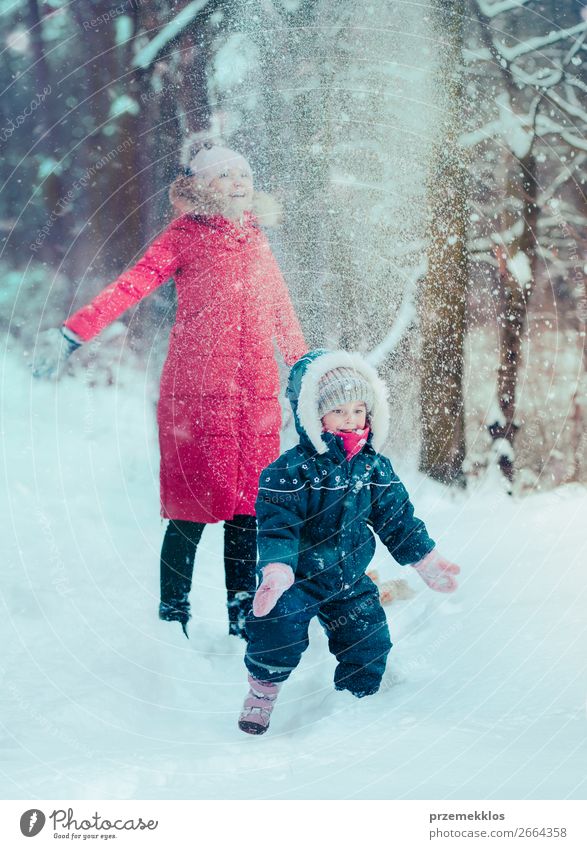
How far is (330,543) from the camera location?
100cm

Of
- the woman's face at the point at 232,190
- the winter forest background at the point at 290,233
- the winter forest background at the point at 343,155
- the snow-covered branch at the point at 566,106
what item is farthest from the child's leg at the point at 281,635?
the snow-covered branch at the point at 566,106

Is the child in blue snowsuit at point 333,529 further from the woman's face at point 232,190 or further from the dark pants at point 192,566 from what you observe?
the woman's face at point 232,190

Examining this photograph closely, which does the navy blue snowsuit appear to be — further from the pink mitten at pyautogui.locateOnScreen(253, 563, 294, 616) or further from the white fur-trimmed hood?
the white fur-trimmed hood

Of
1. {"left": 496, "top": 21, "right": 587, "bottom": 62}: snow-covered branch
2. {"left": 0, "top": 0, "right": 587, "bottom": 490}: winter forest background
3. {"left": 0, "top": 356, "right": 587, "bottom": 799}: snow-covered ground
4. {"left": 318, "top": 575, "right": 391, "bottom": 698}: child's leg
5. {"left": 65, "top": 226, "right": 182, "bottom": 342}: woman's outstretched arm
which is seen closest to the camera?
{"left": 0, "top": 356, "right": 587, "bottom": 799}: snow-covered ground

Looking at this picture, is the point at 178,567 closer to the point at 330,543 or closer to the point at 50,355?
the point at 330,543

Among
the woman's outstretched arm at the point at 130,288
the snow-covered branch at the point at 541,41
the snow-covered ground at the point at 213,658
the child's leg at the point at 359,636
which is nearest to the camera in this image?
the snow-covered ground at the point at 213,658

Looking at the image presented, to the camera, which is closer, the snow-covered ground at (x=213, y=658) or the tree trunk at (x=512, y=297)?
the snow-covered ground at (x=213, y=658)

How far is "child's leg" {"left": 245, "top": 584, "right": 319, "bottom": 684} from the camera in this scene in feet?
3.25

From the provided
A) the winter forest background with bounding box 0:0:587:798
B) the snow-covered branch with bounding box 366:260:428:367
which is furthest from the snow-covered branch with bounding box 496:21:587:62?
the snow-covered branch with bounding box 366:260:428:367

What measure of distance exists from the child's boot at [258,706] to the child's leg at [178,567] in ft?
0.75

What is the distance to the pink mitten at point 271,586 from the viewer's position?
0.92 m

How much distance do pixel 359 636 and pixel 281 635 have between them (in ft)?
0.37

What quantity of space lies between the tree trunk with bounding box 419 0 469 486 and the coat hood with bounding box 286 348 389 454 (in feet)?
1.08
